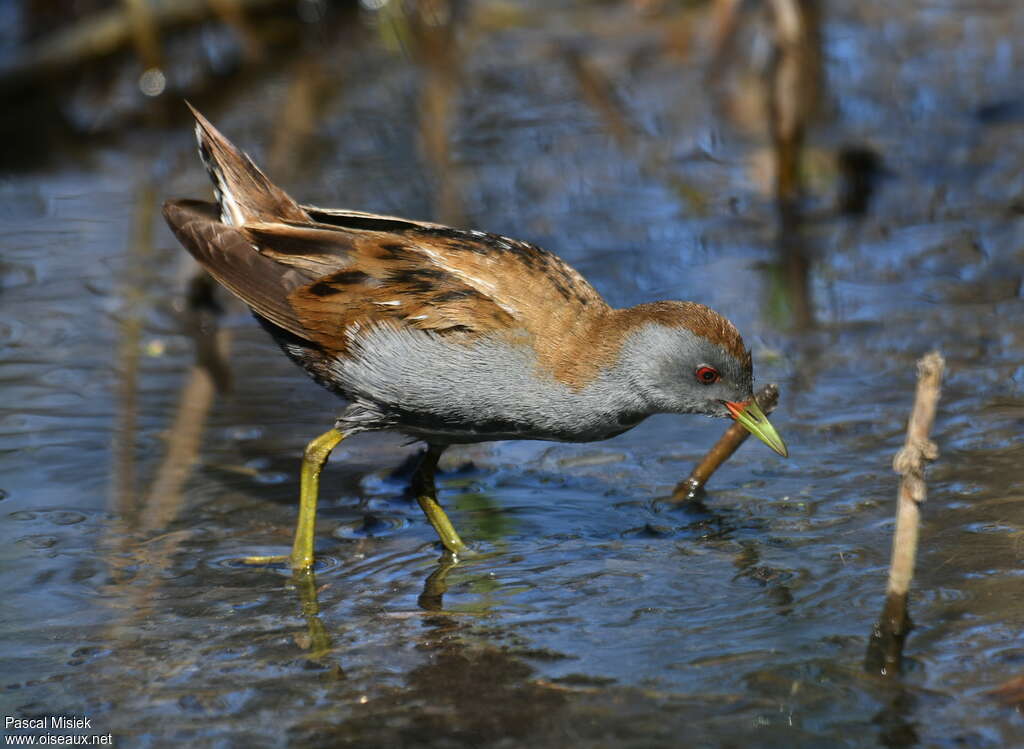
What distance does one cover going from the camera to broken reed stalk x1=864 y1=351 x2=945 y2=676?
3.42 m

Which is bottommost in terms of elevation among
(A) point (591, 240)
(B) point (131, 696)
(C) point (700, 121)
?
(B) point (131, 696)

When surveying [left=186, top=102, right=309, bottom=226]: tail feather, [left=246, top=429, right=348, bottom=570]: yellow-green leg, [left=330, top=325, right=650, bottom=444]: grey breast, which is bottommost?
[left=246, top=429, right=348, bottom=570]: yellow-green leg

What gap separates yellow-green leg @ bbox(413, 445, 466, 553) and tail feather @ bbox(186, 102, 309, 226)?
0.99 meters

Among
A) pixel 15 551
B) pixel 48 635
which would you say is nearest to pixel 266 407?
pixel 15 551

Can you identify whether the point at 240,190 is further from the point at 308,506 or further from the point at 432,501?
the point at 432,501

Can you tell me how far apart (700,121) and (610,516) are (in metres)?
5.44

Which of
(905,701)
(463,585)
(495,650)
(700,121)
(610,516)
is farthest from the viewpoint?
(700,121)

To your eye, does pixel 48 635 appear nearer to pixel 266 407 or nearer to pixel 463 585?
pixel 463 585

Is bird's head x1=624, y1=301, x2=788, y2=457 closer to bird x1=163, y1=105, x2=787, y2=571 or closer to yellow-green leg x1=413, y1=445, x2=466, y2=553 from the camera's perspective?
bird x1=163, y1=105, x2=787, y2=571

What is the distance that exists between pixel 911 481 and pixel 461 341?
5.42 feet

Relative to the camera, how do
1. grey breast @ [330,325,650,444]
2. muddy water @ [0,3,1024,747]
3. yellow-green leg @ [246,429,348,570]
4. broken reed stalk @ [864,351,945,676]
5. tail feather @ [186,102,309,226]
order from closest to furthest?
1. broken reed stalk @ [864,351,945,676]
2. muddy water @ [0,3,1024,747]
3. grey breast @ [330,325,650,444]
4. yellow-green leg @ [246,429,348,570]
5. tail feather @ [186,102,309,226]

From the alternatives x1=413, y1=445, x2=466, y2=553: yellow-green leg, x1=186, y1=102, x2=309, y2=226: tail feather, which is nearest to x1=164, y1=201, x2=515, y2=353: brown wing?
x1=186, y1=102, x2=309, y2=226: tail feather

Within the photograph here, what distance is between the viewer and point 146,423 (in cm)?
613

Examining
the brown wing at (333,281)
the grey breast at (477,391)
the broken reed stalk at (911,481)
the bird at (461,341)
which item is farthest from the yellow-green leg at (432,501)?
the broken reed stalk at (911,481)
